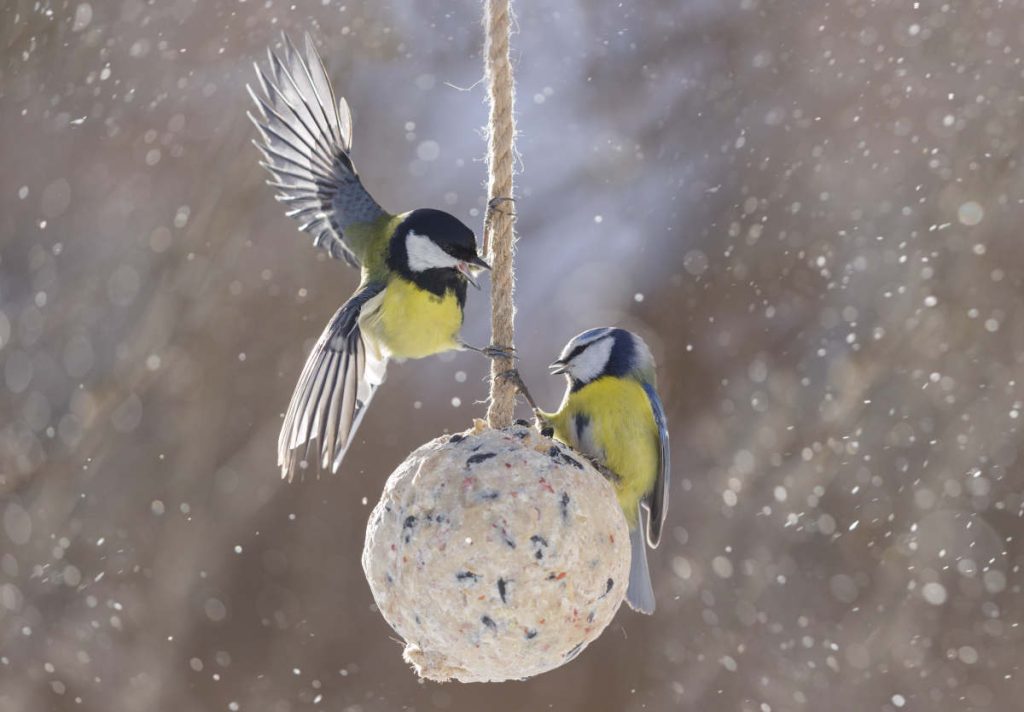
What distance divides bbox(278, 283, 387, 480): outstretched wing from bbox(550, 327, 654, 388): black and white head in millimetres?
317

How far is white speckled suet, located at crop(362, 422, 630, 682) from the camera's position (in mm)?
849

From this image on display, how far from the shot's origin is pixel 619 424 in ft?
3.87

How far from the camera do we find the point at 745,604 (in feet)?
7.69

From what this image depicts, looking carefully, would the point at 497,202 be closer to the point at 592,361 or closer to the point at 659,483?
the point at 592,361

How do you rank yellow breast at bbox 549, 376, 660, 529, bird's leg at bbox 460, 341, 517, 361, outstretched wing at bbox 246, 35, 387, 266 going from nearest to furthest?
bird's leg at bbox 460, 341, 517, 361
outstretched wing at bbox 246, 35, 387, 266
yellow breast at bbox 549, 376, 660, 529

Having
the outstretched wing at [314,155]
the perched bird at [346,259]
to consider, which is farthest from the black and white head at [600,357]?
the outstretched wing at [314,155]

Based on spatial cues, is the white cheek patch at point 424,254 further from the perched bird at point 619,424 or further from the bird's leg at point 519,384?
the perched bird at point 619,424

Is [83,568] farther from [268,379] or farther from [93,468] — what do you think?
[268,379]

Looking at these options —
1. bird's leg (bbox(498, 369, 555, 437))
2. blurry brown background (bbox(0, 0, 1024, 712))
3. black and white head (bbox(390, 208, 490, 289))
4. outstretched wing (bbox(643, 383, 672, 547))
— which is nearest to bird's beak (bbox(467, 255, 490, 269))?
black and white head (bbox(390, 208, 490, 289))

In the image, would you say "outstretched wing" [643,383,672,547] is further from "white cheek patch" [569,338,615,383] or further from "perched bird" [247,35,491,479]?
"perched bird" [247,35,491,479]

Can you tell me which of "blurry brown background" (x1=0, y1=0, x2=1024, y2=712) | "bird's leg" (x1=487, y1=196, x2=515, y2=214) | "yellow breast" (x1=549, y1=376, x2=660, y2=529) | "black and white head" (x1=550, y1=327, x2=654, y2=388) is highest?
"bird's leg" (x1=487, y1=196, x2=515, y2=214)

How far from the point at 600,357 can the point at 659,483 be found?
0.16 m

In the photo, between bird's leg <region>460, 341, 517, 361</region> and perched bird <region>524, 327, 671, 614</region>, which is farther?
perched bird <region>524, 327, 671, 614</region>

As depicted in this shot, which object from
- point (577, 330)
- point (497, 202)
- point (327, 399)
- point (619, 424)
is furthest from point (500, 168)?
point (577, 330)
